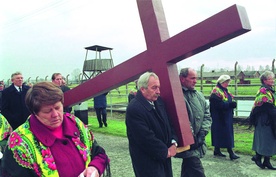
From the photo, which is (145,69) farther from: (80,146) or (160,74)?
(80,146)

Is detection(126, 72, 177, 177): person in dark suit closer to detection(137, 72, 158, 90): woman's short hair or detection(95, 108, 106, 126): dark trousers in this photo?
detection(137, 72, 158, 90): woman's short hair

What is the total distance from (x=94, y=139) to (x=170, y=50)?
1.07 meters

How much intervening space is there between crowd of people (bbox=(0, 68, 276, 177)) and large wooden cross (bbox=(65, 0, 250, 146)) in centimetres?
11

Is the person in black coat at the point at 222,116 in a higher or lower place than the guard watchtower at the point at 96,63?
lower

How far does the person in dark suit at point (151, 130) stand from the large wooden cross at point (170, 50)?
0.29 ft

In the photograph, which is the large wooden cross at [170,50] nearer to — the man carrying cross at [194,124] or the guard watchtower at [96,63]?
the man carrying cross at [194,124]

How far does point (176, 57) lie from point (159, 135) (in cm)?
77

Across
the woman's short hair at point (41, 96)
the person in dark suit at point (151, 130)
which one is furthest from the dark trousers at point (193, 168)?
the woman's short hair at point (41, 96)

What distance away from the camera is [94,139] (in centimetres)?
207

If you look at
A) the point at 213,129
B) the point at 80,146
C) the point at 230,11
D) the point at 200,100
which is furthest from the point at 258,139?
the point at 80,146

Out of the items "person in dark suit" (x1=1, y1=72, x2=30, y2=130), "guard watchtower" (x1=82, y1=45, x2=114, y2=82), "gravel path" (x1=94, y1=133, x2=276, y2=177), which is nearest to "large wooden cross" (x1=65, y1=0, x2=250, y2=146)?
"gravel path" (x1=94, y1=133, x2=276, y2=177)

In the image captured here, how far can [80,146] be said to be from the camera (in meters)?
1.86

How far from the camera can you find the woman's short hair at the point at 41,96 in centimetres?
171

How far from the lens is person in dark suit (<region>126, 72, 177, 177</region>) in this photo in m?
2.64
